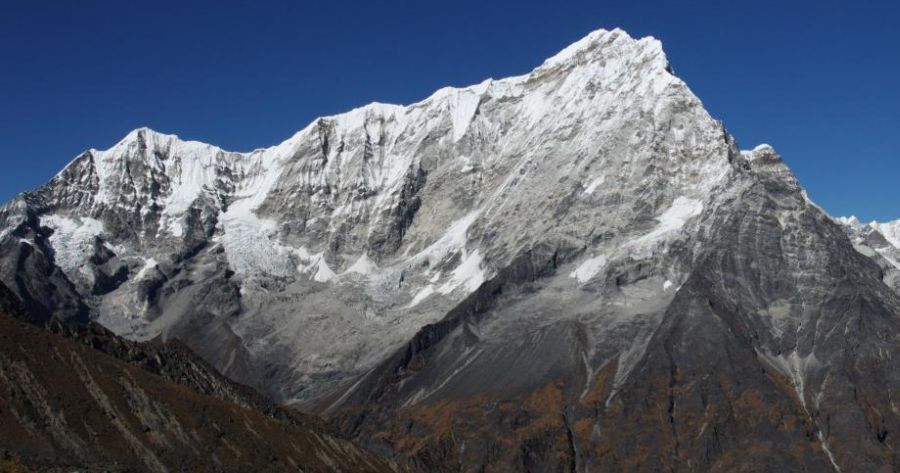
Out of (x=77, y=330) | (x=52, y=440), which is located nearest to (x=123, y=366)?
(x=77, y=330)

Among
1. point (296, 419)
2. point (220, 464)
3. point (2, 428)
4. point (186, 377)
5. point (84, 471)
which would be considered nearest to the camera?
point (84, 471)

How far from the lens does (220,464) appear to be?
152 m

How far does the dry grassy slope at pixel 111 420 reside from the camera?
440 feet

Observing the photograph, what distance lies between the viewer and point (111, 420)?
14525 centimetres

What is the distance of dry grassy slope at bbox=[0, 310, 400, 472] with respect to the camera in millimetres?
134000

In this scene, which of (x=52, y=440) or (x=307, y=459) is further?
(x=307, y=459)

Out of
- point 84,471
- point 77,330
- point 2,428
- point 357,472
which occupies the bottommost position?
point 357,472

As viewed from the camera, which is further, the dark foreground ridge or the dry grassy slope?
the dry grassy slope

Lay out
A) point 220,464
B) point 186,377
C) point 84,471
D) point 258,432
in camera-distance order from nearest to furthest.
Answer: point 84,471 < point 220,464 < point 258,432 < point 186,377

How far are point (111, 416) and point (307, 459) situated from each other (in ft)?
109

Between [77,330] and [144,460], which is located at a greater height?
[77,330]

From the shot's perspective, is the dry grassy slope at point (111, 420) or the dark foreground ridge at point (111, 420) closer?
the dark foreground ridge at point (111, 420)

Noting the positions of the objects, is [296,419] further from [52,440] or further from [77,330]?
[52,440]

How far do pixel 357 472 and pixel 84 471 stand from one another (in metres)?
64.2
